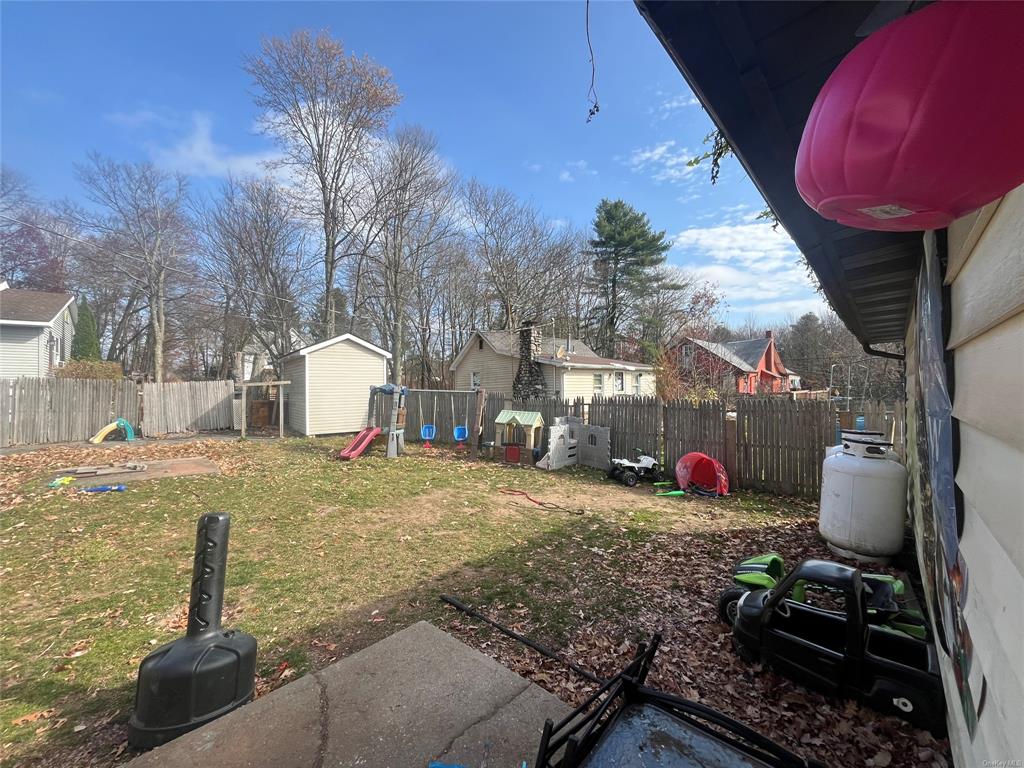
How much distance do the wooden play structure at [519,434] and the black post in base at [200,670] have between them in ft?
25.8

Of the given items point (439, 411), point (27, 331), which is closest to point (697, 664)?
point (439, 411)

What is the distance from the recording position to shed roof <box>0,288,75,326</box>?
14703 millimetres

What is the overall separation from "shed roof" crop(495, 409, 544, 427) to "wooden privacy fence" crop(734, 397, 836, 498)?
14.0ft

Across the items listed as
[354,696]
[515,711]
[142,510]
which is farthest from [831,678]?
[142,510]

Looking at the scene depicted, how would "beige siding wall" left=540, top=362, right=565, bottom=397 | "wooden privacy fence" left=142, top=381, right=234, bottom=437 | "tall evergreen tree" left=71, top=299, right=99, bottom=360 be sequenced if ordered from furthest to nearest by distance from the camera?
"tall evergreen tree" left=71, top=299, right=99, bottom=360 → "beige siding wall" left=540, top=362, right=565, bottom=397 → "wooden privacy fence" left=142, top=381, right=234, bottom=437

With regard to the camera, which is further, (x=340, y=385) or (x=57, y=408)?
(x=340, y=385)

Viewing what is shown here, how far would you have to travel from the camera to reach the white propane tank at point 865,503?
4223 mm

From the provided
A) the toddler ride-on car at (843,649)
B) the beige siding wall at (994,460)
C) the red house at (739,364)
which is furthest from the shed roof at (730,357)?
the beige siding wall at (994,460)

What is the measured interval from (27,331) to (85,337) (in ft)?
29.7

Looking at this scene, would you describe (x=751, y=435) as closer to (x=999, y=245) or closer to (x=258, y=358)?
(x=999, y=245)

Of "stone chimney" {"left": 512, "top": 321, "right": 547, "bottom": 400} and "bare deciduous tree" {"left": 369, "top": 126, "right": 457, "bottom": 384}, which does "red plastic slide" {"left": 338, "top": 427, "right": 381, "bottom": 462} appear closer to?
"stone chimney" {"left": 512, "top": 321, "right": 547, "bottom": 400}

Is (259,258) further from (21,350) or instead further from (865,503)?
(865,503)

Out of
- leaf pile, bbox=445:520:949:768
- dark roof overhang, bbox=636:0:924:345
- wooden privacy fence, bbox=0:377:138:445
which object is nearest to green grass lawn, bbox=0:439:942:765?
leaf pile, bbox=445:520:949:768

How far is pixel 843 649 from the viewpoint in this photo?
247 centimetres
